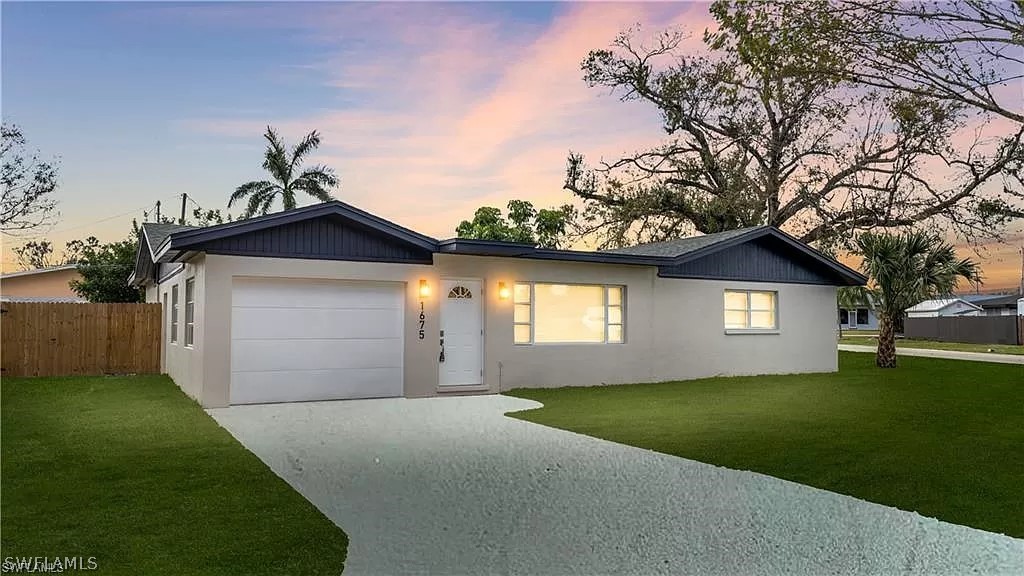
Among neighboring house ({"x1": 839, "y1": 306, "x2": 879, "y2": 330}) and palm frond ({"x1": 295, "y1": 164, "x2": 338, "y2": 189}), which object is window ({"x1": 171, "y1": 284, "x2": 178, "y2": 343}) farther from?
neighboring house ({"x1": 839, "y1": 306, "x2": 879, "y2": 330})

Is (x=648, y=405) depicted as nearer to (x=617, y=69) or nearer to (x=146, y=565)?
(x=146, y=565)

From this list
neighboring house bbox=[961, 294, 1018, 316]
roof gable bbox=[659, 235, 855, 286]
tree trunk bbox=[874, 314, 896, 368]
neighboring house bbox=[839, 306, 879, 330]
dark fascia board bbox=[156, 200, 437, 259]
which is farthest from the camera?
neighboring house bbox=[839, 306, 879, 330]

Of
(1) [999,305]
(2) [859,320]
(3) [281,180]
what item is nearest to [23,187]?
(3) [281,180]

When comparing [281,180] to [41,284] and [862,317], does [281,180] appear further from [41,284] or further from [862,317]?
[862,317]

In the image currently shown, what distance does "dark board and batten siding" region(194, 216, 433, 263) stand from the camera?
11023mm

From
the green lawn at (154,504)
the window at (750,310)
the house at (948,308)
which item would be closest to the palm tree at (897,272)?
the window at (750,310)

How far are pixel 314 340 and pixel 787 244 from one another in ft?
35.0

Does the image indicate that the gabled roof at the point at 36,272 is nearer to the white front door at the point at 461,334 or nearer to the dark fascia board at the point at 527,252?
the white front door at the point at 461,334

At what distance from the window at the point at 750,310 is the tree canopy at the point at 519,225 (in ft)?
59.1

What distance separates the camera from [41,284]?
31000mm

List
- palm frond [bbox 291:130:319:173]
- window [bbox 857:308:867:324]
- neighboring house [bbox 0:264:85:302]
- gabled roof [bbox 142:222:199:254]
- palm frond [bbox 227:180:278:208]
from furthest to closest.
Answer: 1. window [bbox 857:308:867:324]
2. neighboring house [bbox 0:264:85:302]
3. palm frond [bbox 291:130:319:173]
4. palm frond [bbox 227:180:278:208]
5. gabled roof [bbox 142:222:199:254]

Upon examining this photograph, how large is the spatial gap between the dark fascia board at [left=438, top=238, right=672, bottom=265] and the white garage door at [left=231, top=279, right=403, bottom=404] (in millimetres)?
1236

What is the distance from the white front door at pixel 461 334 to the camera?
507 inches

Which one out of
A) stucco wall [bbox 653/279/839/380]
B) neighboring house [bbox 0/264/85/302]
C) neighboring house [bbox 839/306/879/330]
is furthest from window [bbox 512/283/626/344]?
neighboring house [bbox 839/306/879/330]
